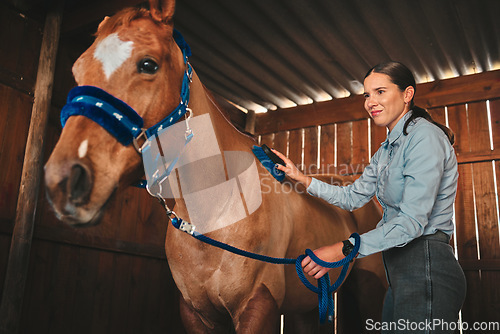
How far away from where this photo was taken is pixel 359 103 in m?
5.28

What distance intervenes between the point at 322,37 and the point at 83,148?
330 centimetres

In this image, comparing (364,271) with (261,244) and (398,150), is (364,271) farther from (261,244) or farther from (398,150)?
(398,150)

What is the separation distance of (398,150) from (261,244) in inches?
29.7

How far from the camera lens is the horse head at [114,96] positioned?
123 cm

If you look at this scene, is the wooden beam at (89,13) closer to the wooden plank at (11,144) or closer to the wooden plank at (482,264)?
the wooden plank at (11,144)

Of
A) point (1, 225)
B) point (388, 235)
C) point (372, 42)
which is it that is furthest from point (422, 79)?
point (1, 225)

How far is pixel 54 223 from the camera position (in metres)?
3.58

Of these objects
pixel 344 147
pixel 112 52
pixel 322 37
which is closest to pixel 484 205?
pixel 344 147

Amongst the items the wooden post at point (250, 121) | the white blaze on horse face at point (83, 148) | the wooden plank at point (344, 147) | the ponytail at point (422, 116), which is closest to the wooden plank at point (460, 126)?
the wooden plank at point (344, 147)

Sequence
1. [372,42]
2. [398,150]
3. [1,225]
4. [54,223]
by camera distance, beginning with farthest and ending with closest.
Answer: [372,42] → [54,223] → [1,225] → [398,150]

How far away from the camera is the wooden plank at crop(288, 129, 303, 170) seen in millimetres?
5691

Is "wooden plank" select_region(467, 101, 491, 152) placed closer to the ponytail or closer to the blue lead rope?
the ponytail

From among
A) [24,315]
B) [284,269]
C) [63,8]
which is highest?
[63,8]

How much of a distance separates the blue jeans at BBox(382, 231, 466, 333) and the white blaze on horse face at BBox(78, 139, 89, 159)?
1.20 m
